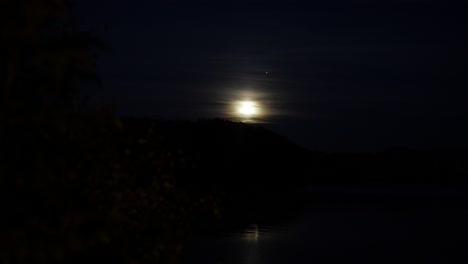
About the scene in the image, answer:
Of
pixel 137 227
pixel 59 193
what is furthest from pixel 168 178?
pixel 59 193

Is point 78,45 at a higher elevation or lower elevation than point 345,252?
lower

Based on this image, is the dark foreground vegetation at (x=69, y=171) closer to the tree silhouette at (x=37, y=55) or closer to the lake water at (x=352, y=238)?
the tree silhouette at (x=37, y=55)

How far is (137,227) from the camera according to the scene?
1143cm

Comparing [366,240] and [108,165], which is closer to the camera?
[108,165]

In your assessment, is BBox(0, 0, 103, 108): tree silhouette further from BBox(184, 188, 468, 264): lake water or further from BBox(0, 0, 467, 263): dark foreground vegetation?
BBox(184, 188, 468, 264): lake water

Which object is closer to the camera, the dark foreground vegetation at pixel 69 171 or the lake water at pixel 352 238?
the dark foreground vegetation at pixel 69 171

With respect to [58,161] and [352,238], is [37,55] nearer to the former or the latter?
[58,161]

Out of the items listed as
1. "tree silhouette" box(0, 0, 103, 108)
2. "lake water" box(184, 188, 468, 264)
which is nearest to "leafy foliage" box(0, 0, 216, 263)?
"tree silhouette" box(0, 0, 103, 108)

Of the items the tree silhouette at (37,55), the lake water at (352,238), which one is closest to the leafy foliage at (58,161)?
the tree silhouette at (37,55)

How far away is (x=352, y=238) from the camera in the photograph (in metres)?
61.1

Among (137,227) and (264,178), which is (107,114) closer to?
(137,227)

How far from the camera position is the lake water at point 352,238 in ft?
162

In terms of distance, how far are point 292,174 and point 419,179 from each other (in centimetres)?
3959

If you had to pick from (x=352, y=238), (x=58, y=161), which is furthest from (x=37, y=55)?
(x=352, y=238)
